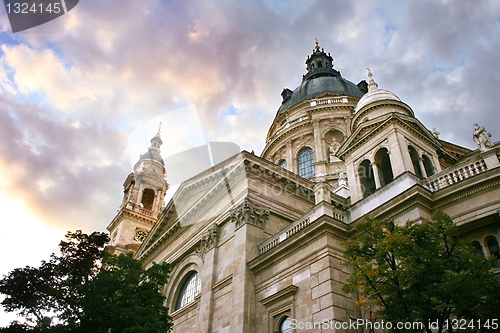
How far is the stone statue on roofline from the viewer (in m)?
14.6

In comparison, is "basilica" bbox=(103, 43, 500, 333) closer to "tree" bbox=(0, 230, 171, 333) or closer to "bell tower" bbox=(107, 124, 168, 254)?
"tree" bbox=(0, 230, 171, 333)

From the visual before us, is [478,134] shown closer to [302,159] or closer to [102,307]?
[102,307]

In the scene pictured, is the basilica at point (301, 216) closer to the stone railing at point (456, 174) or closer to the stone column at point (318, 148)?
the stone railing at point (456, 174)

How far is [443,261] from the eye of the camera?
30.8ft

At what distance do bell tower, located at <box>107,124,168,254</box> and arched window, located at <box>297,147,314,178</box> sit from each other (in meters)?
17.1

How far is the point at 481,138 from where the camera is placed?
14945mm

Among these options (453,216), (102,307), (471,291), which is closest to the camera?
(471,291)

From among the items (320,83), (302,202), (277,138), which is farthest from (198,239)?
(320,83)

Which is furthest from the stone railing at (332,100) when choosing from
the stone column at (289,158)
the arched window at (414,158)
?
the arched window at (414,158)

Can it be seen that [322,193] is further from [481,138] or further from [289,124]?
[289,124]

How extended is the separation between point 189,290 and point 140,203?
24.3 metres

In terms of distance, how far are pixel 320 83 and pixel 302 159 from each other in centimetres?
1009

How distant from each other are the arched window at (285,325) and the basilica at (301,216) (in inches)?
2.4

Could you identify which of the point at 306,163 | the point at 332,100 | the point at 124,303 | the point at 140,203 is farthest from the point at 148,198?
the point at 124,303
